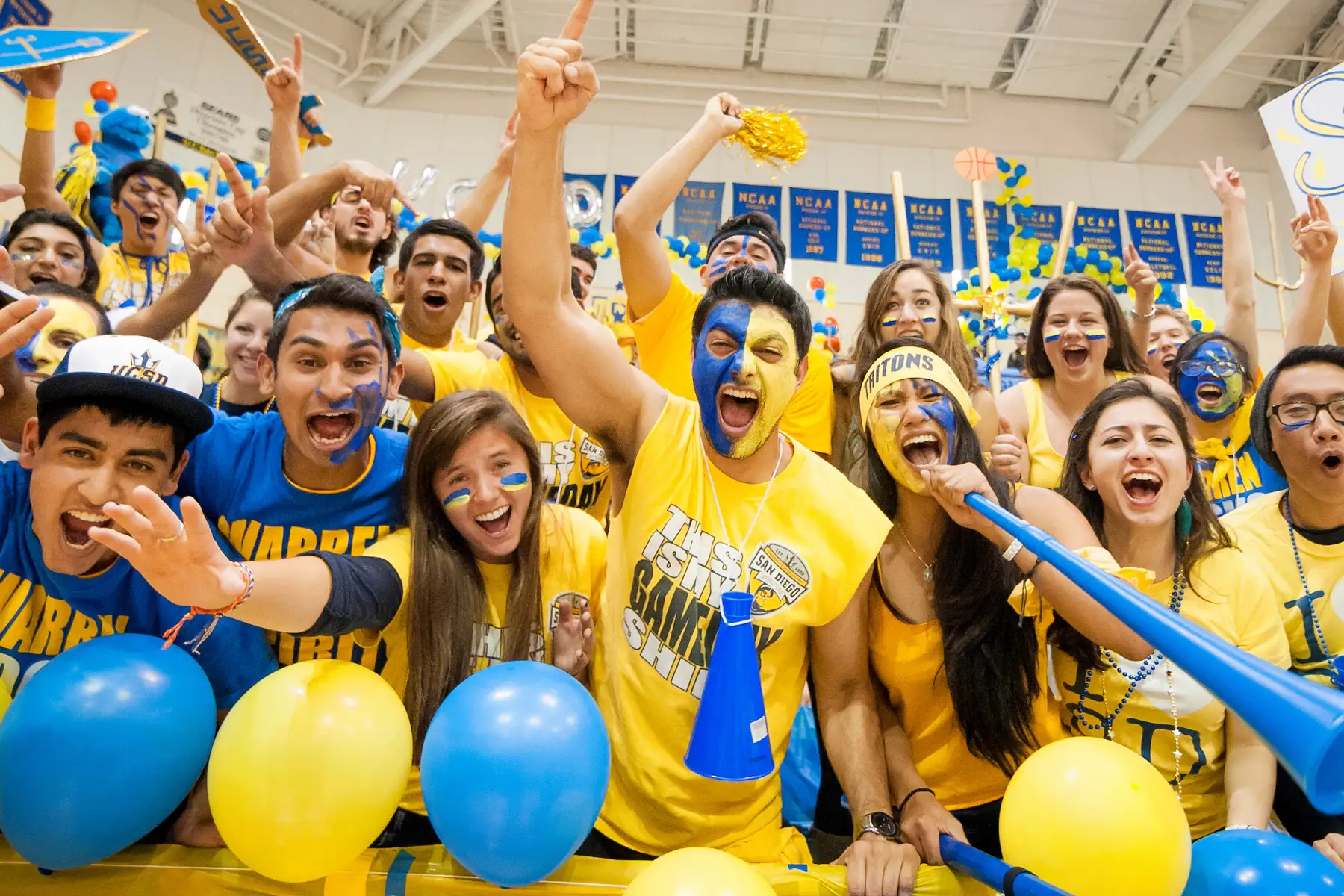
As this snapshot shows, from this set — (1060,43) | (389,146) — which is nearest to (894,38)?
(1060,43)

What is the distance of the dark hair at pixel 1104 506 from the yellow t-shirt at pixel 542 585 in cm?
119

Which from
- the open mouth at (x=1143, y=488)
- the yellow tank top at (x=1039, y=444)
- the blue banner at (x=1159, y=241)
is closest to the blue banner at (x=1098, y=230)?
the blue banner at (x=1159, y=241)

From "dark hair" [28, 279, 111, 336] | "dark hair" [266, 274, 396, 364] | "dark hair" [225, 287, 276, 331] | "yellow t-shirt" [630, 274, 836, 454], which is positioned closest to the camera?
"dark hair" [266, 274, 396, 364]

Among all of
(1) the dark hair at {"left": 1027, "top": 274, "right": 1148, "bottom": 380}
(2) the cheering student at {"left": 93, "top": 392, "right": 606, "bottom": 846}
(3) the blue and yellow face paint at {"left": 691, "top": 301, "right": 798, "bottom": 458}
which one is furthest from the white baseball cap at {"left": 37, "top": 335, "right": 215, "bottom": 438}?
(1) the dark hair at {"left": 1027, "top": 274, "right": 1148, "bottom": 380}

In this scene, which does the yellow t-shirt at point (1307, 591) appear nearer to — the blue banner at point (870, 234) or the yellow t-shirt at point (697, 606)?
the yellow t-shirt at point (697, 606)

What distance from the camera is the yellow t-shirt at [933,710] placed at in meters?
2.04

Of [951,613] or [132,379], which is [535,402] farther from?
[951,613]

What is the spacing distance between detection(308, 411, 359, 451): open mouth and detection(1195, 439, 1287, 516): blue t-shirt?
3039 millimetres

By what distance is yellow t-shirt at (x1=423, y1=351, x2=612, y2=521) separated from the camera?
2.64 m

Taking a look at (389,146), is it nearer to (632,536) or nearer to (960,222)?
(960,222)

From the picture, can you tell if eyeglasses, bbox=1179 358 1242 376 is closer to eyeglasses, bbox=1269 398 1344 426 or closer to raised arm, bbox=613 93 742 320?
eyeglasses, bbox=1269 398 1344 426

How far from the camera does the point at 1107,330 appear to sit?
3168mm

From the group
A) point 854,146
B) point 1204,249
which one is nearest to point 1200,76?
point 1204,249

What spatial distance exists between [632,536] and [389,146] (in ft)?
30.6
